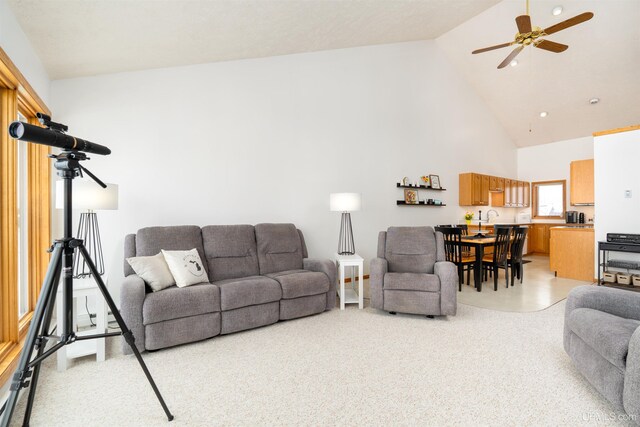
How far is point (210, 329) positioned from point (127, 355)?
61 centimetres

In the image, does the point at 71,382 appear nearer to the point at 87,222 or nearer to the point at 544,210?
the point at 87,222

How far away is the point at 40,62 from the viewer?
2.79 meters

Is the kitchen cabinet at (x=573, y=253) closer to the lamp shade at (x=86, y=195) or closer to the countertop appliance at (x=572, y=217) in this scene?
the countertop appliance at (x=572, y=217)

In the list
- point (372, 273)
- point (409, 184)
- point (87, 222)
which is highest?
point (409, 184)

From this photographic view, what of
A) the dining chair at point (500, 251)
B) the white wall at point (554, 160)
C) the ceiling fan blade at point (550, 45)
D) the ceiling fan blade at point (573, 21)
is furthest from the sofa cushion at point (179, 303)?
the white wall at point (554, 160)

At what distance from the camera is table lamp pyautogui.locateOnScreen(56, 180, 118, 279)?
92.0 inches

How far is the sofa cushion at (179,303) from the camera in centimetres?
240

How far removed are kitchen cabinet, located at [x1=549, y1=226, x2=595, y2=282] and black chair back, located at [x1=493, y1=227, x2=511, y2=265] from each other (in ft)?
4.99

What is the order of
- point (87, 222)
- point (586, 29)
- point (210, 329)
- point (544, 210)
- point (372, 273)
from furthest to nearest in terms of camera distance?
1. point (544, 210)
2. point (586, 29)
3. point (372, 273)
4. point (87, 222)
5. point (210, 329)

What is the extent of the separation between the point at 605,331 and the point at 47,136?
2.76 m

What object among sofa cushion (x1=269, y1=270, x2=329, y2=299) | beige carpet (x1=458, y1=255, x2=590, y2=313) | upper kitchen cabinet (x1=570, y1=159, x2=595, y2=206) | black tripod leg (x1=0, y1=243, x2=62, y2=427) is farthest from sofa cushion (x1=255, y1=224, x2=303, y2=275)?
upper kitchen cabinet (x1=570, y1=159, x2=595, y2=206)

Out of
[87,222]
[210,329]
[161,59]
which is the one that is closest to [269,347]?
[210,329]

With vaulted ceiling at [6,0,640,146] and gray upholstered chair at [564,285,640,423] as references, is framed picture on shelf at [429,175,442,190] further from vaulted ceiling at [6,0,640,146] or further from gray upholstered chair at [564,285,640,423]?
gray upholstered chair at [564,285,640,423]

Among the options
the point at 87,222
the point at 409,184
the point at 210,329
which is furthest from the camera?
the point at 409,184
